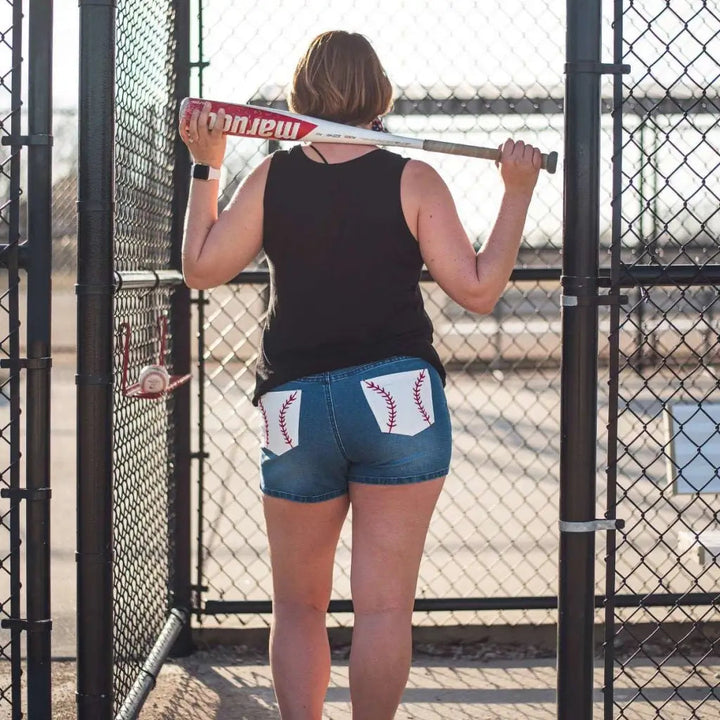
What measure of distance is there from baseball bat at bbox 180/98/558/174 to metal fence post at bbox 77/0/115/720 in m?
0.33

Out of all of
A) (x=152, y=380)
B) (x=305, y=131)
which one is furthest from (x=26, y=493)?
(x=305, y=131)

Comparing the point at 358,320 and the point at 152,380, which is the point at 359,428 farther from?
the point at 152,380

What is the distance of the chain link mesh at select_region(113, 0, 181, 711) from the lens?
3.06m

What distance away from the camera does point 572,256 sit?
260 cm

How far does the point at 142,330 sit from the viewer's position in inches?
136

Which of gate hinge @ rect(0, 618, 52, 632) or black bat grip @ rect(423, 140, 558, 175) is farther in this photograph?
gate hinge @ rect(0, 618, 52, 632)

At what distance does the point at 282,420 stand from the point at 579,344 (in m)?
0.75

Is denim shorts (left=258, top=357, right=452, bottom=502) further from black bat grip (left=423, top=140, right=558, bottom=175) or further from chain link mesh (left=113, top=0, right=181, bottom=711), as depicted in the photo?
chain link mesh (left=113, top=0, right=181, bottom=711)

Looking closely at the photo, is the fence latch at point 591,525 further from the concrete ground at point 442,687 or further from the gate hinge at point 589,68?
the gate hinge at point 589,68

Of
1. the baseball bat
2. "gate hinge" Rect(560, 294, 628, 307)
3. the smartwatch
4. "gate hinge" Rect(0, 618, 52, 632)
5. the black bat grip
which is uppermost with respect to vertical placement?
the baseball bat

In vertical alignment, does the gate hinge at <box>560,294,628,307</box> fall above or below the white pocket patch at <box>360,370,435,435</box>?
above

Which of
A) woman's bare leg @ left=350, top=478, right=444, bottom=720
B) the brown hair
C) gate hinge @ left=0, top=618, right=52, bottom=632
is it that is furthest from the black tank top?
gate hinge @ left=0, top=618, right=52, bottom=632

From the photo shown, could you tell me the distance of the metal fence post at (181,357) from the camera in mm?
3955

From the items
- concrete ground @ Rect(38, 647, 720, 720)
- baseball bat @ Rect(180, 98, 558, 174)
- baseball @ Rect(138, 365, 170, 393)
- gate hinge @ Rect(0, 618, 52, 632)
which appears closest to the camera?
baseball bat @ Rect(180, 98, 558, 174)
